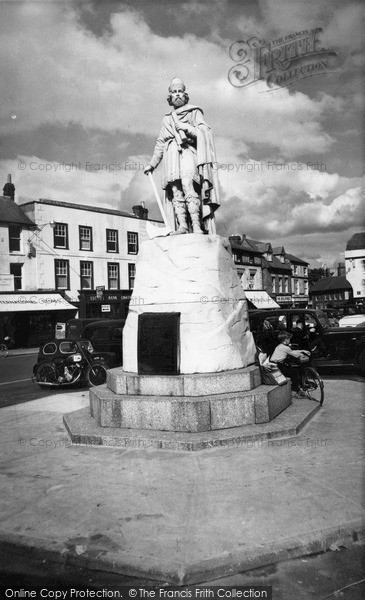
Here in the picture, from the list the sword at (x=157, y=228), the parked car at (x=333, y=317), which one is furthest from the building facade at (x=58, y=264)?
the sword at (x=157, y=228)

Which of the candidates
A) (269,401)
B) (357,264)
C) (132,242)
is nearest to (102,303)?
(132,242)

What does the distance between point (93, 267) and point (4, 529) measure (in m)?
29.8

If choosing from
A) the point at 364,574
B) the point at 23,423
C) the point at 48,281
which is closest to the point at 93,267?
the point at 48,281

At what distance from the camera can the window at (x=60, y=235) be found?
30023 mm

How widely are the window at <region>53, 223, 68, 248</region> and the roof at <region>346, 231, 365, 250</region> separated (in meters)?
35.0

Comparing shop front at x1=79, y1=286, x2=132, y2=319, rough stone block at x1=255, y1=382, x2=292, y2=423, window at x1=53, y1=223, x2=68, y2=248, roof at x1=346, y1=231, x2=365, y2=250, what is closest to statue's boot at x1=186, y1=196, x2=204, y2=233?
rough stone block at x1=255, y1=382, x2=292, y2=423

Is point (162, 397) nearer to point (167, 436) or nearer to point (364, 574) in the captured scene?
point (167, 436)

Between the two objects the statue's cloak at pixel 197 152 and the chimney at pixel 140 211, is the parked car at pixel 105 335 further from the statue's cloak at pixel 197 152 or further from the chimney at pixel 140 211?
the chimney at pixel 140 211

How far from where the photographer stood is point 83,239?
104 feet

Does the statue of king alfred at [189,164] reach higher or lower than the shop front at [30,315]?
higher

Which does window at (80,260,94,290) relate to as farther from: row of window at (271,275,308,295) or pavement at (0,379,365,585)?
row of window at (271,275,308,295)

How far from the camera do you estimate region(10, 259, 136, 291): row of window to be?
28222 millimetres

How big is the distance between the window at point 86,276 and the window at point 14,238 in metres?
5.02

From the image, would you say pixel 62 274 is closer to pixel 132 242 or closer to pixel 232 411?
pixel 132 242
